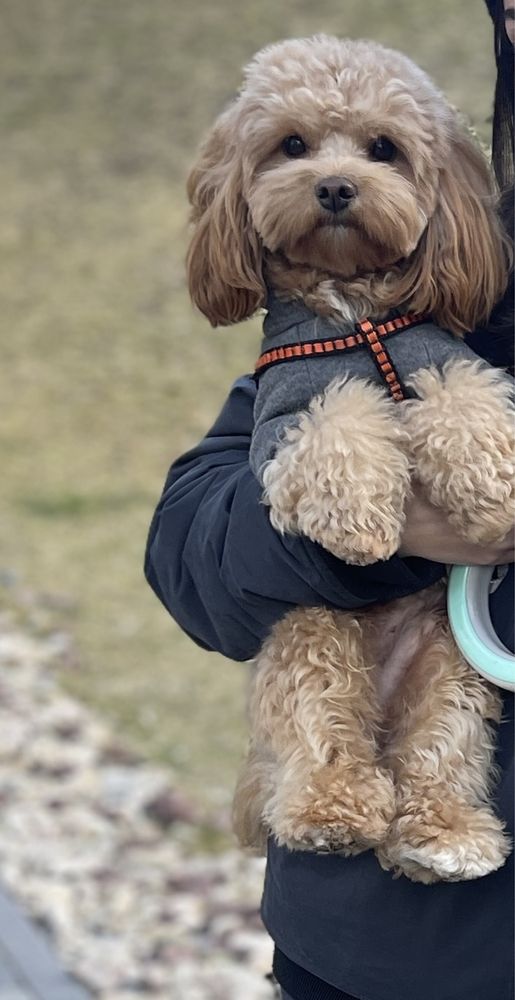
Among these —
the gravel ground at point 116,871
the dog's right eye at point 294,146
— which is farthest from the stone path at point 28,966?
the dog's right eye at point 294,146

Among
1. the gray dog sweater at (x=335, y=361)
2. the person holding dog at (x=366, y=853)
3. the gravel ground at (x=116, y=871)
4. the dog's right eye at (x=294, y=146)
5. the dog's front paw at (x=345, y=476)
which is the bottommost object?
the gravel ground at (x=116, y=871)

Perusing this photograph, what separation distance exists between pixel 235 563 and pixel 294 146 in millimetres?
659

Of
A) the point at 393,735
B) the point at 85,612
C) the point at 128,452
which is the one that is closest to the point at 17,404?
the point at 128,452

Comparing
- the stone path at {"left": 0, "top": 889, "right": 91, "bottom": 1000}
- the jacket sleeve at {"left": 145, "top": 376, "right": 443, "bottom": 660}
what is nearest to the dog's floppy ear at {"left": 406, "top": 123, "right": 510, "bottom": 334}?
the jacket sleeve at {"left": 145, "top": 376, "right": 443, "bottom": 660}

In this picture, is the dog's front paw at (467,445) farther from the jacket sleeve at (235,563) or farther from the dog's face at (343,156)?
the dog's face at (343,156)

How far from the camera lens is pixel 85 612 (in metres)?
6.92

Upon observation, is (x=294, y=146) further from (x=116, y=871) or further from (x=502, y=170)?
(x=116, y=871)

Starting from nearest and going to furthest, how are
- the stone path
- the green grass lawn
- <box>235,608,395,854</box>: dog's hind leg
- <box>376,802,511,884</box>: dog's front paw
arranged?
<box>376,802,511,884</box>: dog's front paw < <box>235,608,395,854</box>: dog's hind leg < the stone path < the green grass lawn

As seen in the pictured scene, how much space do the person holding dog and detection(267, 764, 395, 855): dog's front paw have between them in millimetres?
29

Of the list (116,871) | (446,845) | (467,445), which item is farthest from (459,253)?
(116,871)

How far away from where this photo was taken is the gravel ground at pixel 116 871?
167 inches

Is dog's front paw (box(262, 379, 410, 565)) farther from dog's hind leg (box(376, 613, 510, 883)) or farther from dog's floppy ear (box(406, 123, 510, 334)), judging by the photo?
dog's hind leg (box(376, 613, 510, 883))

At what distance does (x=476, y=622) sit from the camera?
1947 millimetres

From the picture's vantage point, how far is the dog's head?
2064 mm
